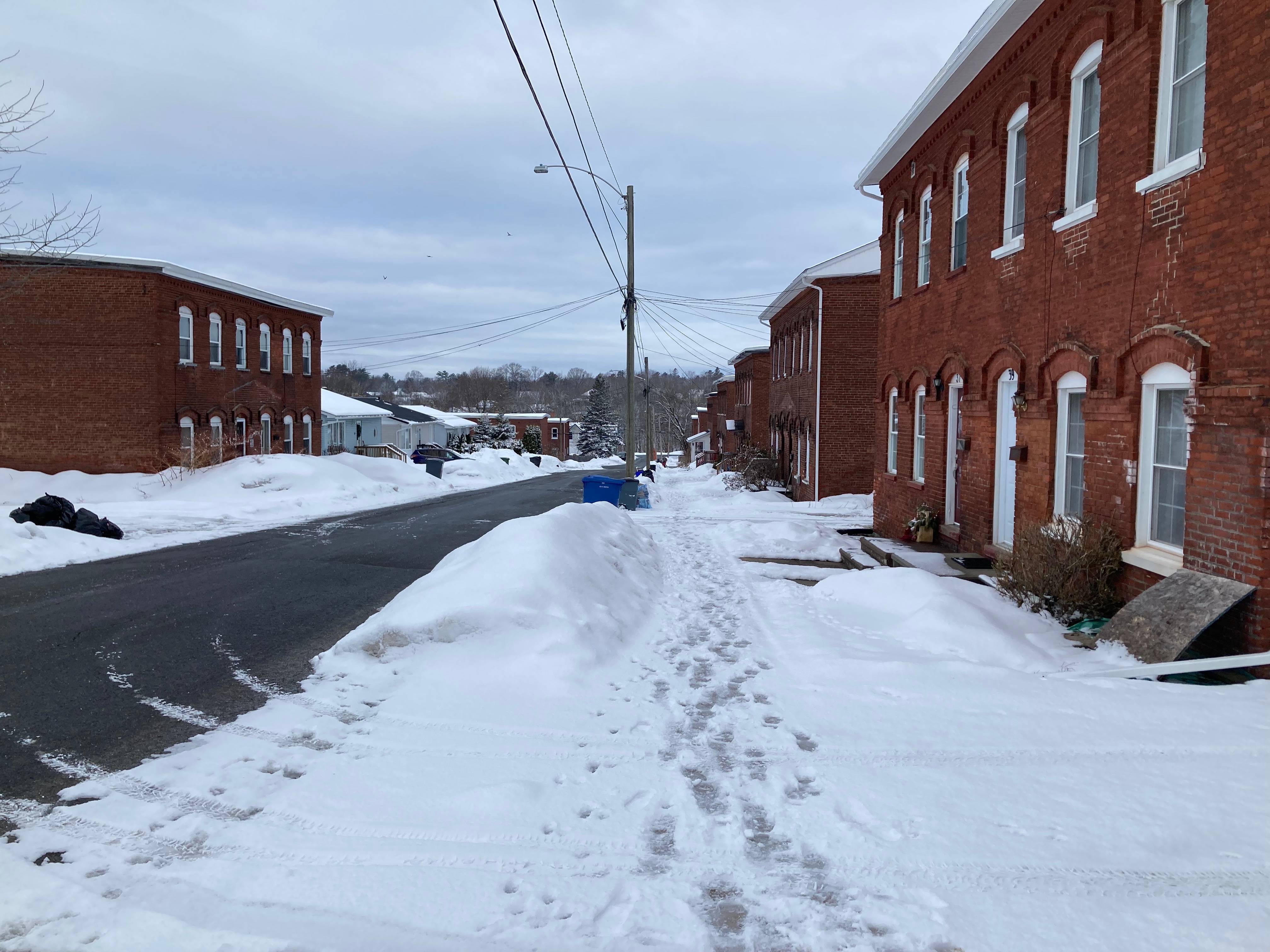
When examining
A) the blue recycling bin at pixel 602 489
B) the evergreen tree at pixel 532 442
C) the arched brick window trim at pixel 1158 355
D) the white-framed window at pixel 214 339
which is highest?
the white-framed window at pixel 214 339

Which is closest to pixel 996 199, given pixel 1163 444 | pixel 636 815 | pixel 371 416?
pixel 1163 444

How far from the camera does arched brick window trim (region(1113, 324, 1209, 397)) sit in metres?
6.72

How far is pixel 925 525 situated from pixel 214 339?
24.9 m

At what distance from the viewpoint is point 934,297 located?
13.8 m

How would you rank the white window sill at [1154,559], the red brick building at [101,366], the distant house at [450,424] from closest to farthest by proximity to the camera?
1. the white window sill at [1154,559]
2. the red brick building at [101,366]
3. the distant house at [450,424]

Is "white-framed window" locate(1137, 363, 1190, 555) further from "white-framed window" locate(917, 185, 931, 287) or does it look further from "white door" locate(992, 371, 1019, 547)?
"white-framed window" locate(917, 185, 931, 287)

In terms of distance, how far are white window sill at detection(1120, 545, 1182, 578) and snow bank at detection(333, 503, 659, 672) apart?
473 centimetres

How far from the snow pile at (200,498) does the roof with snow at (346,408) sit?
11.9 metres

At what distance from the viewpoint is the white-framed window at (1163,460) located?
7305 millimetres

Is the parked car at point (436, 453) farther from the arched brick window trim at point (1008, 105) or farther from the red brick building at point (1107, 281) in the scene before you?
the arched brick window trim at point (1008, 105)

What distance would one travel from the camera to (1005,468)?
37.0 ft

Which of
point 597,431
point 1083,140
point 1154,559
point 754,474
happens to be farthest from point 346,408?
point 597,431

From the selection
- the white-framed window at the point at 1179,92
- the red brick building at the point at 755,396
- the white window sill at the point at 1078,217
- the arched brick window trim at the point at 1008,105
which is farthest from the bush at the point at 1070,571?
the red brick building at the point at 755,396

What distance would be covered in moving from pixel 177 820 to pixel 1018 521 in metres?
9.55
